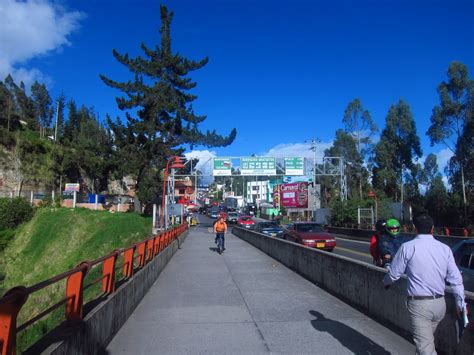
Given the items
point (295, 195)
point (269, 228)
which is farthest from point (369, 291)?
point (295, 195)

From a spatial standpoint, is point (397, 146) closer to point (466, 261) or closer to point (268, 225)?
point (268, 225)

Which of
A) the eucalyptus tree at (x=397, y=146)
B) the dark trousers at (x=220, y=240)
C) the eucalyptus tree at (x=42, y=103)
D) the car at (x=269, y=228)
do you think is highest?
the eucalyptus tree at (x=42, y=103)

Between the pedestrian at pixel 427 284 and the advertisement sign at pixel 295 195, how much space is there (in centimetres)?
6481

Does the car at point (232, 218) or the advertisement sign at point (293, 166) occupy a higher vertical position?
the advertisement sign at point (293, 166)

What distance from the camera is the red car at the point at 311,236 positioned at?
21000 millimetres

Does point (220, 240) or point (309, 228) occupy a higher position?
point (309, 228)

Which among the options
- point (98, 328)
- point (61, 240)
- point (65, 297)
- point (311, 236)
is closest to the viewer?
point (65, 297)

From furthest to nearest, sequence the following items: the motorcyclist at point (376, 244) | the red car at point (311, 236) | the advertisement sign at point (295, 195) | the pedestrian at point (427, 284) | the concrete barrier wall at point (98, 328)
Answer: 1. the advertisement sign at point (295, 195)
2. the red car at point (311, 236)
3. the motorcyclist at point (376, 244)
4. the concrete barrier wall at point (98, 328)
5. the pedestrian at point (427, 284)

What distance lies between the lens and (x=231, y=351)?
612 centimetres

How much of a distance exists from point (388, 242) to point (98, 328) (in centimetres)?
477

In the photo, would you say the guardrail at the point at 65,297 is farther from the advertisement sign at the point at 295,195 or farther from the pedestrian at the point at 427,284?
the advertisement sign at the point at 295,195

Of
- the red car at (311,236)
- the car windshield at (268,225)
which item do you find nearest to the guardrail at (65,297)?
the red car at (311,236)

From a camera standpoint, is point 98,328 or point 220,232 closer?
point 98,328

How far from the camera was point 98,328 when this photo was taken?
241 inches
